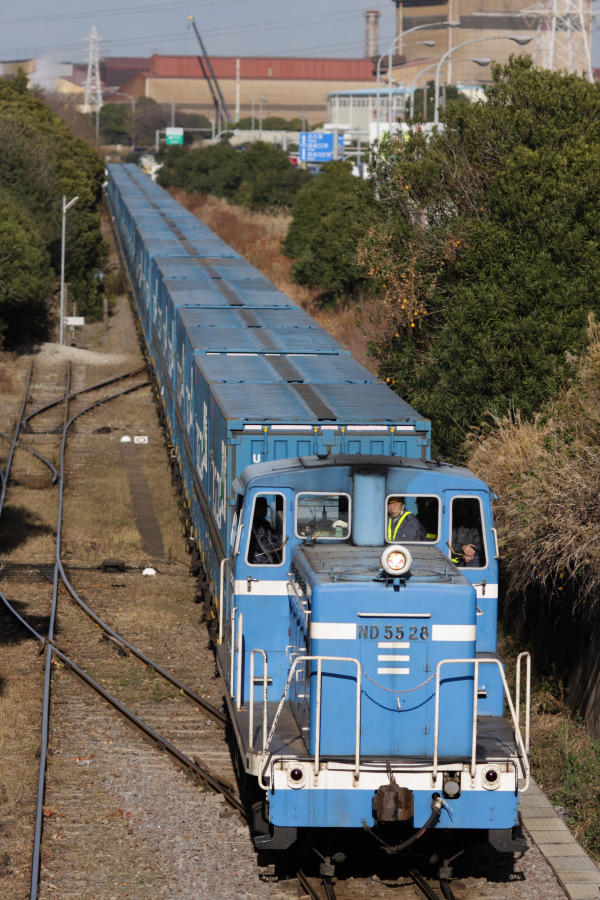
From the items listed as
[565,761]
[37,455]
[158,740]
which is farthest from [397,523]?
[37,455]

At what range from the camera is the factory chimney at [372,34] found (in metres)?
190

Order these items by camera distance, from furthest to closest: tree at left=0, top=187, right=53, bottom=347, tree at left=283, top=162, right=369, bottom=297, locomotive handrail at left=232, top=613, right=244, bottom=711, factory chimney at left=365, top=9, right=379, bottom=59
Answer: factory chimney at left=365, top=9, right=379, bottom=59
tree at left=283, top=162, right=369, bottom=297
tree at left=0, top=187, right=53, bottom=347
locomotive handrail at left=232, top=613, right=244, bottom=711

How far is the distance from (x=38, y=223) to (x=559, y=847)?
144 feet

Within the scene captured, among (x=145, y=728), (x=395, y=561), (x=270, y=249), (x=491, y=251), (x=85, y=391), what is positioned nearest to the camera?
(x=395, y=561)

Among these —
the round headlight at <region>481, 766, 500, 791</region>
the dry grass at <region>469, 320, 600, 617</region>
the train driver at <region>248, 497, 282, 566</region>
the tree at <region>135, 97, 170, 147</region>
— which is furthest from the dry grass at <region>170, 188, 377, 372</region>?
the tree at <region>135, 97, 170, 147</region>

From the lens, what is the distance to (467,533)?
1070 cm

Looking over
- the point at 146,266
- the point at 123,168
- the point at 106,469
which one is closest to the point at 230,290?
the point at 106,469

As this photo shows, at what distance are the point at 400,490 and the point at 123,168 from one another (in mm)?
86957

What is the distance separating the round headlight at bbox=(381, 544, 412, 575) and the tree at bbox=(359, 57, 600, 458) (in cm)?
933

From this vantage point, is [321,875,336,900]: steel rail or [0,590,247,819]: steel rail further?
[0,590,247,819]: steel rail

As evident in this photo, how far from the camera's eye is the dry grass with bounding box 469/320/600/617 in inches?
534

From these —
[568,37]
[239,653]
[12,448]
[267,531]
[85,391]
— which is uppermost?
[568,37]

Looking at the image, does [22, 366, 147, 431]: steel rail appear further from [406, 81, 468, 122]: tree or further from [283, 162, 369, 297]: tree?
[406, 81, 468, 122]: tree

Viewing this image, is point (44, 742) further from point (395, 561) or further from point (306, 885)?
point (395, 561)
